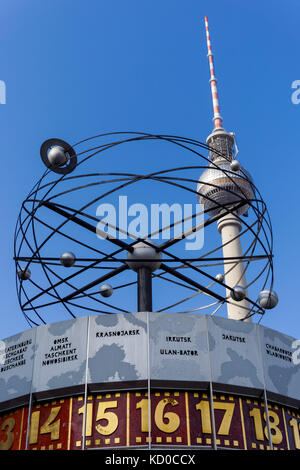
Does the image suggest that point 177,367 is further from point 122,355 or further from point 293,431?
point 293,431

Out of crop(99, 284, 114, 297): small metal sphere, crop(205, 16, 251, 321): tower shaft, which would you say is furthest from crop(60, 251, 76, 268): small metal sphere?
crop(205, 16, 251, 321): tower shaft

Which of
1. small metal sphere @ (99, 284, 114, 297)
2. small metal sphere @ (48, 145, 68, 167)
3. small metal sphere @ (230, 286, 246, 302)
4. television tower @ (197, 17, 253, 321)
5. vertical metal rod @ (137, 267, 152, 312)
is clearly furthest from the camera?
television tower @ (197, 17, 253, 321)

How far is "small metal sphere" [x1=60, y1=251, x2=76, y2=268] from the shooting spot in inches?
731

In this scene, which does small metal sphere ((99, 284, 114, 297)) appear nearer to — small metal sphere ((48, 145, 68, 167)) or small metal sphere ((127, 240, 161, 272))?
small metal sphere ((127, 240, 161, 272))

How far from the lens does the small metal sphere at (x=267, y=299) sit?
62.7 feet

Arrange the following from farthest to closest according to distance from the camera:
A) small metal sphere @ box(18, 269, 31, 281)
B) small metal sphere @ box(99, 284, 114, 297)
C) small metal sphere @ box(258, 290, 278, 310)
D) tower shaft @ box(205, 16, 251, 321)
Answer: tower shaft @ box(205, 16, 251, 321), small metal sphere @ box(99, 284, 114, 297), small metal sphere @ box(18, 269, 31, 281), small metal sphere @ box(258, 290, 278, 310)

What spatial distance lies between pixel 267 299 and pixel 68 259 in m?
6.62

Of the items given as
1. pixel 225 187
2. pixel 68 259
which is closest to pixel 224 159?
pixel 225 187

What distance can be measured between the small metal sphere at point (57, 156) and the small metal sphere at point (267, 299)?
7785 millimetres

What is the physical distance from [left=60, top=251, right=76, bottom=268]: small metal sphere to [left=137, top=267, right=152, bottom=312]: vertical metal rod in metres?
3.14

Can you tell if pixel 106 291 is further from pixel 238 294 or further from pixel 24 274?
pixel 238 294

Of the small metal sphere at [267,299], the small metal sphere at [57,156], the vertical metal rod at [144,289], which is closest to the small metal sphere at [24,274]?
the vertical metal rod at [144,289]

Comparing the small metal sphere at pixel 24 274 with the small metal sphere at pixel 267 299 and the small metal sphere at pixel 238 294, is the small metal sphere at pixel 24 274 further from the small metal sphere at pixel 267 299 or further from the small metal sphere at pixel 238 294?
the small metal sphere at pixel 267 299

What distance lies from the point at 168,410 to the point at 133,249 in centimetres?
620
